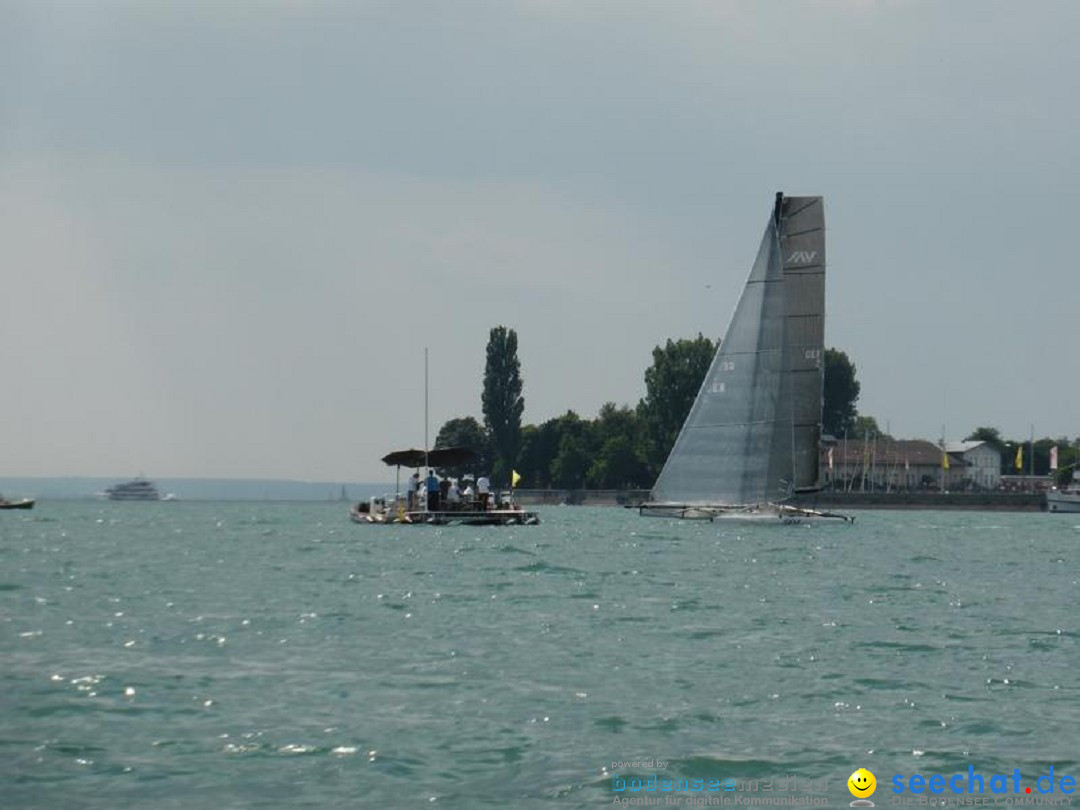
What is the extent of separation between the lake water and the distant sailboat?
45.8 meters

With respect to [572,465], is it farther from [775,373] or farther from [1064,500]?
[775,373]

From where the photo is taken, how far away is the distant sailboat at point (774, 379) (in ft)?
285

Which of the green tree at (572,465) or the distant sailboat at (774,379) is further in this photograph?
the green tree at (572,465)

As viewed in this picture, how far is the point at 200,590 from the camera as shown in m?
34.8

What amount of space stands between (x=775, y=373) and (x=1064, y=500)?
280 feet

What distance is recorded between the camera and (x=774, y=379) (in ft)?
285

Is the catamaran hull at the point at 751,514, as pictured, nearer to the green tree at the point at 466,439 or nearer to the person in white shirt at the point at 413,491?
the person in white shirt at the point at 413,491

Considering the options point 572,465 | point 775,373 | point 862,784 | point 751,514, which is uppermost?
point 775,373

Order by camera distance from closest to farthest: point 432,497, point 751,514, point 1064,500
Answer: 1. point 432,497
2. point 751,514
3. point 1064,500

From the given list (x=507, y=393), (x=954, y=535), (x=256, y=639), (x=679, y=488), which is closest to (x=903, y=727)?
(x=256, y=639)

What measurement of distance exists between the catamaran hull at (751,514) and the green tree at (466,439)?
3179 inches

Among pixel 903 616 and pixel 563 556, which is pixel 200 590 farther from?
pixel 563 556

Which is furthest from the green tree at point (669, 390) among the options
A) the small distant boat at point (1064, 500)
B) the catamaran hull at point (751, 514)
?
the catamaran hull at point (751, 514)

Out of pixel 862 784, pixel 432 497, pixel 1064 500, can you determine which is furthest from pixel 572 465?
pixel 862 784
